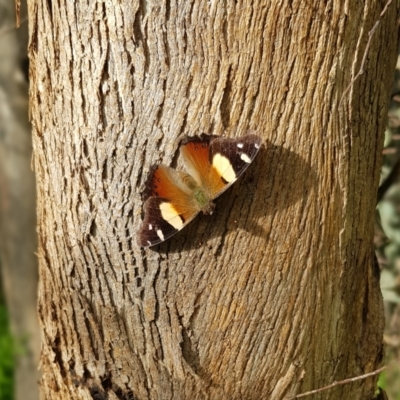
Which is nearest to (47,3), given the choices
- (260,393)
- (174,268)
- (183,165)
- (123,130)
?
(123,130)

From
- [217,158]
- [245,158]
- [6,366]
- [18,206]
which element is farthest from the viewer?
[6,366]

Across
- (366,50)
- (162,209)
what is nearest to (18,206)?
(162,209)

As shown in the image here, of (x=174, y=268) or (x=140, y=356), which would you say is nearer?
(x=174, y=268)

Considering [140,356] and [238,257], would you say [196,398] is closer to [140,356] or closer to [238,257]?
[140,356]

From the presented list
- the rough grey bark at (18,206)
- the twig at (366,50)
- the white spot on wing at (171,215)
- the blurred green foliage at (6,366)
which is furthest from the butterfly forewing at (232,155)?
the blurred green foliage at (6,366)

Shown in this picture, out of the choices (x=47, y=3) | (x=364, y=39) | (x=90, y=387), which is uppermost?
(x=47, y=3)

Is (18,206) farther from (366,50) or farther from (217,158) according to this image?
(366,50)
